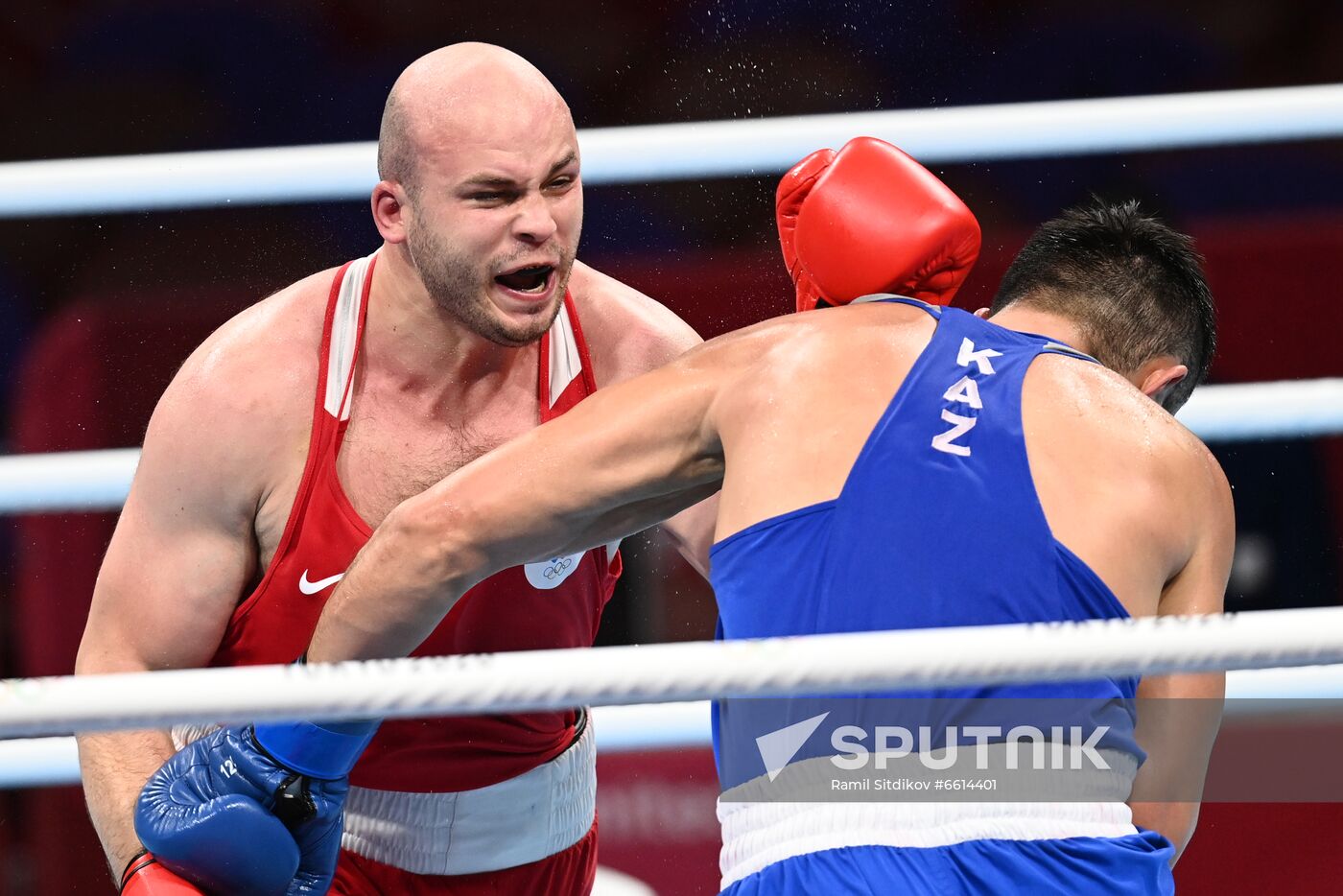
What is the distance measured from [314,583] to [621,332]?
16.6 inches

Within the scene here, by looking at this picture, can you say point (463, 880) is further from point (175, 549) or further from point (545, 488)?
point (545, 488)

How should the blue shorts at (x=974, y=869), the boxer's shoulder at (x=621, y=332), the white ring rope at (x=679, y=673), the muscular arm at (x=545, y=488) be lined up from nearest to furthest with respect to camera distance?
the white ring rope at (x=679, y=673)
the blue shorts at (x=974, y=869)
the muscular arm at (x=545, y=488)
the boxer's shoulder at (x=621, y=332)

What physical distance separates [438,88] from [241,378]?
36 centimetres

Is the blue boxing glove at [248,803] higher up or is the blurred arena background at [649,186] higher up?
the blurred arena background at [649,186]

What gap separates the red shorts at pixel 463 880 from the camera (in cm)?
173

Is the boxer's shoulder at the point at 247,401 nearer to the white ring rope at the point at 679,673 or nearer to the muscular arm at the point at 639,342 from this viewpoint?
the muscular arm at the point at 639,342

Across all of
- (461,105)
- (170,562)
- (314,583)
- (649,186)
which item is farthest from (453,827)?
(649,186)

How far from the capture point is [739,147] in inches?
78.0

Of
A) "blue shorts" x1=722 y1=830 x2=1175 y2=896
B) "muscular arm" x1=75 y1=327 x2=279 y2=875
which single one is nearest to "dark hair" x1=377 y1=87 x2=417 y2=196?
"muscular arm" x1=75 y1=327 x2=279 y2=875

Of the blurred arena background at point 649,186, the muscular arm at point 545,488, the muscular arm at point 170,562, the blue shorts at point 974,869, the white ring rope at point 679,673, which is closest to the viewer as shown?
the white ring rope at point 679,673

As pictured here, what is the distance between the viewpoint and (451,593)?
1.35m

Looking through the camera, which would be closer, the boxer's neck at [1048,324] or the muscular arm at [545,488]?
the muscular arm at [545,488]

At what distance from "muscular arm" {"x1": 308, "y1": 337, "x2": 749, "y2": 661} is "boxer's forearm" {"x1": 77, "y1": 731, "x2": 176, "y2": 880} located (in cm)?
40

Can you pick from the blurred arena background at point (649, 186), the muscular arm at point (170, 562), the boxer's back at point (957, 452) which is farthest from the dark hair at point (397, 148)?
the blurred arena background at point (649, 186)
